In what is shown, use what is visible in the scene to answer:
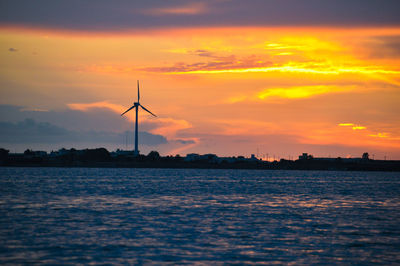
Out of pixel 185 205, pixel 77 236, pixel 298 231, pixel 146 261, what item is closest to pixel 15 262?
pixel 146 261

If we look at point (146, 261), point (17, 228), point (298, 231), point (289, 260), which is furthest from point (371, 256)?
point (17, 228)

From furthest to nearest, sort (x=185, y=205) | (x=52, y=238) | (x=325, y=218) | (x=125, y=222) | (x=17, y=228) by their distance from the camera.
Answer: (x=185, y=205) < (x=325, y=218) < (x=125, y=222) < (x=17, y=228) < (x=52, y=238)

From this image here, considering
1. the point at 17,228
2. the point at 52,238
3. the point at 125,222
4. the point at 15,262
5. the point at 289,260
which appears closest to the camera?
the point at 15,262

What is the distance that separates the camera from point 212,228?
52969 millimetres

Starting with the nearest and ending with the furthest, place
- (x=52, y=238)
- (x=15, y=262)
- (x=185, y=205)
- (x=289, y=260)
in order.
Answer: (x=15, y=262)
(x=289, y=260)
(x=52, y=238)
(x=185, y=205)

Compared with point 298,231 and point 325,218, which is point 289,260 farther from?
point 325,218

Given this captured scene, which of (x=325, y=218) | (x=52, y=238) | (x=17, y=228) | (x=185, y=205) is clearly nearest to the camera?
(x=52, y=238)

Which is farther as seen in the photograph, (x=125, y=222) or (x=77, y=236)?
(x=125, y=222)

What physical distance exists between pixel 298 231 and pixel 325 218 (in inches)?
568

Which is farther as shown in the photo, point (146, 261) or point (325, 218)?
point (325, 218)

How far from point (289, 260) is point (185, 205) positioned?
4335 centimetres

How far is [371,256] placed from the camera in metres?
40.1

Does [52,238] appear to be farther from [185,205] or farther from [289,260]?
[185,205]

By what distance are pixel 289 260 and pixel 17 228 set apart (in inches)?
1056
